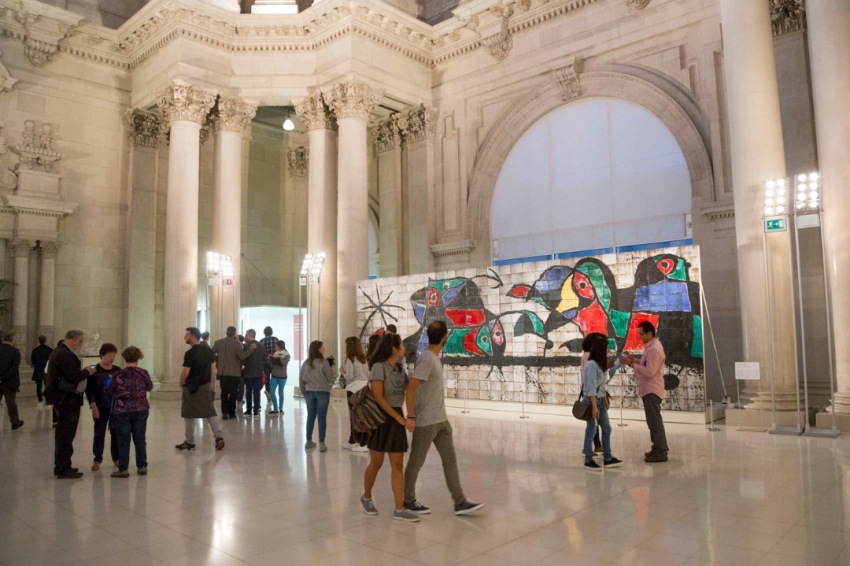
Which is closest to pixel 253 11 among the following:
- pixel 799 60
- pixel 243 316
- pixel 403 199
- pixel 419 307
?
pixel 403 199

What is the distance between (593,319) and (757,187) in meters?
3.80

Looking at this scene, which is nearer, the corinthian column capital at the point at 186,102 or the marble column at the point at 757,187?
the marble column at the point at 757,187

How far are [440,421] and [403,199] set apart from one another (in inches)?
629

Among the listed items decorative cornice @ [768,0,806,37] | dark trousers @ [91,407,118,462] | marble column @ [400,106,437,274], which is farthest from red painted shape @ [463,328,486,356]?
decorative cornice @ [768,0,806,37]

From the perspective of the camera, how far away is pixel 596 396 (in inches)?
316

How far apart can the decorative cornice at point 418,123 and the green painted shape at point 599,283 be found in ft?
29.3

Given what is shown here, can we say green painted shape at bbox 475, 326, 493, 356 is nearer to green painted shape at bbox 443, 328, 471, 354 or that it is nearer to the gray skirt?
green painted shape at bbox 443, 328, 471, 354

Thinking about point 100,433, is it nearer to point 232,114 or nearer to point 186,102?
point 186,102

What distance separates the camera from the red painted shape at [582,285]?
43.2 feet

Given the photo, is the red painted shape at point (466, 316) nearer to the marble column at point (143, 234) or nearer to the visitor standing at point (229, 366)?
the visitor standing at point (229, 366)

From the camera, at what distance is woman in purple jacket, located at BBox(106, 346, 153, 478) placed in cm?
802

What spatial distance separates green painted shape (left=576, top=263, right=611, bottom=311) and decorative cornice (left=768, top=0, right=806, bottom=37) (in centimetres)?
625

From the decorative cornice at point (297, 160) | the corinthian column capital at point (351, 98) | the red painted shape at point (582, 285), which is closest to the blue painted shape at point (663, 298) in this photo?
the red painted shape at point (582, 285)

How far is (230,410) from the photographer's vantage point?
13875mm
